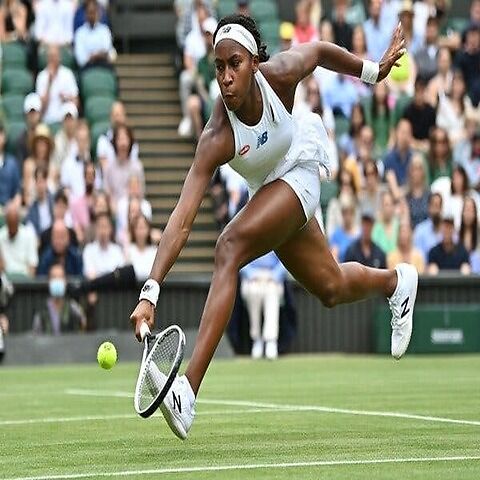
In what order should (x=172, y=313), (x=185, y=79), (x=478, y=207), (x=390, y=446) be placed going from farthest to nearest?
(x=185, y=79)
(x=478, y=207)
(x=172, y=313)
(x=390, y=446)

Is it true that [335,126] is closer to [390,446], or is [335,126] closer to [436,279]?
[436,279]

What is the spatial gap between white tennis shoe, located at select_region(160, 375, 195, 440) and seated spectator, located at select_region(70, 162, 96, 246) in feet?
38.8

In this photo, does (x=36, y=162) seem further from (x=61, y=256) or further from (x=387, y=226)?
(x=387, y=226)

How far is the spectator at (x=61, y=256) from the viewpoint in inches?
768

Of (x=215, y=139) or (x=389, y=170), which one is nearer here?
(x=215, y=139)

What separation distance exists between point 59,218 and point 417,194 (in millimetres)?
4863

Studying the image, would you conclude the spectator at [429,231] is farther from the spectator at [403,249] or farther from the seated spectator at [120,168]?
the seated spectator at [120,168]

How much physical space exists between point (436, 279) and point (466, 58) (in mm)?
5119

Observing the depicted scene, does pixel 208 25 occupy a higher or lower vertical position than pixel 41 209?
higher

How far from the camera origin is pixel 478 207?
21469 millimetres

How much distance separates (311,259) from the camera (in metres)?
9.59

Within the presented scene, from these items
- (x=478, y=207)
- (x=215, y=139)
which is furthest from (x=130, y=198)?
(x=215, y=139)

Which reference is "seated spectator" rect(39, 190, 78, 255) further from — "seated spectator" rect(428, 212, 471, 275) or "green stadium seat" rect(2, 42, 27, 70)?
"seated spectator" rect(428, 212, 471, 275)

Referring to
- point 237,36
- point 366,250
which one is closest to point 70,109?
point 366,250
